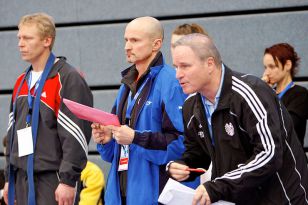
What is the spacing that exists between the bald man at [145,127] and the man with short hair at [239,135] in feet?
1.52

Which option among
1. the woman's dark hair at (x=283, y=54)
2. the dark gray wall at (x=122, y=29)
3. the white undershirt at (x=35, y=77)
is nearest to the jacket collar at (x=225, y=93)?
the white undershirt at (x=35, y=77)

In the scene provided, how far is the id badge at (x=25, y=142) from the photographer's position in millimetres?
4105

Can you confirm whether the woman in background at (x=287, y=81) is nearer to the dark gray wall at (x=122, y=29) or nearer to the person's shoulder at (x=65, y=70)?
the dark gray wall at (x=122, y=29)

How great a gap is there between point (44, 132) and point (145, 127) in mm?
663

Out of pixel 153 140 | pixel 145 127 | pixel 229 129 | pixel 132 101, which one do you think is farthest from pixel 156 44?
pixel 229 129

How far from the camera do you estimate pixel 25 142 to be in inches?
163

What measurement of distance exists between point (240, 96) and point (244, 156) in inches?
10.9

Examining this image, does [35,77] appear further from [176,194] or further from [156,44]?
[176,194]

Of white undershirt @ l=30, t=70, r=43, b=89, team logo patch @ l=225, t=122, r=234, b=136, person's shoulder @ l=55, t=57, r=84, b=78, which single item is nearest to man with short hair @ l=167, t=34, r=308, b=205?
team logo patch @ l=225, t=122, r=234, b=136

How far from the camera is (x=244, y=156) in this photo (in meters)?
3.12

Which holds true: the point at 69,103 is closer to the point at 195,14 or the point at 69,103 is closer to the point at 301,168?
the point at 301,168

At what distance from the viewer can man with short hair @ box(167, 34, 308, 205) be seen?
118 inches

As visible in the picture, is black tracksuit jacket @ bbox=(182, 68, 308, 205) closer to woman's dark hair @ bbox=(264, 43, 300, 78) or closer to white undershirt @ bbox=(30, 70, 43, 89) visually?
white undershirt @ bbox=(30, 70, 43, 89)

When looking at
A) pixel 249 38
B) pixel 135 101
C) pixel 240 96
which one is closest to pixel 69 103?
pixel 135 101
